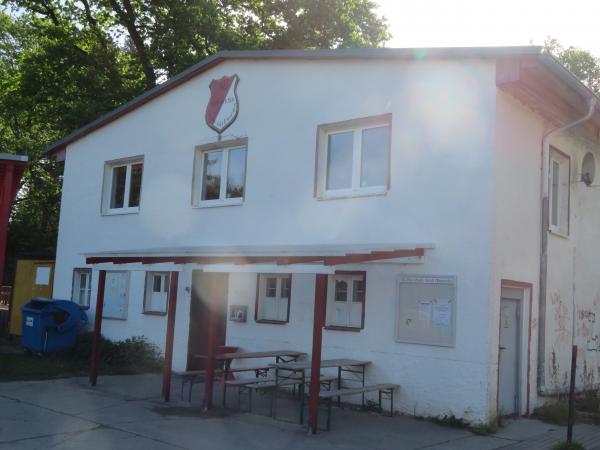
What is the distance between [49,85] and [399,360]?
19.2 m

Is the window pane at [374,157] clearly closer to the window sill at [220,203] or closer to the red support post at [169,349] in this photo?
the window sill at [220,203]

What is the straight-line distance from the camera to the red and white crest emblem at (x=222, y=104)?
1308 cm

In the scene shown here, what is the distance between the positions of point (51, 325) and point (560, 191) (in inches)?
406

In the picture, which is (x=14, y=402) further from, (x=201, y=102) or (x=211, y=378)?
(x=201, y=102)

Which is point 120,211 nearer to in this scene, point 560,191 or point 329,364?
point 329,364

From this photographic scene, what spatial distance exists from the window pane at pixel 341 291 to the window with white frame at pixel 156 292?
4443 mm

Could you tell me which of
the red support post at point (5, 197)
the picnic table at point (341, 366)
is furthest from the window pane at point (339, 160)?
the red support post at point (5, 197)

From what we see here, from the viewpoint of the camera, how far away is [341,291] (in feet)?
36.9

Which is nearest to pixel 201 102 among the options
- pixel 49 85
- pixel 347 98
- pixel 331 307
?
pixel 347 98

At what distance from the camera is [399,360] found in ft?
33.3

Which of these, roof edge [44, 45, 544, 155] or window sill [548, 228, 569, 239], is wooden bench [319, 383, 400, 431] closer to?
window sill [548, 228, 569, 239]

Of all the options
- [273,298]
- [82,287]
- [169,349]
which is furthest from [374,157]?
[82,287]

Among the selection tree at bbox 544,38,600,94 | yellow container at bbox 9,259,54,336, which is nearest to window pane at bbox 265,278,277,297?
yellow container at bbox 9,259,54,336

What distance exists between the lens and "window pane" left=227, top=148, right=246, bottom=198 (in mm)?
12977
